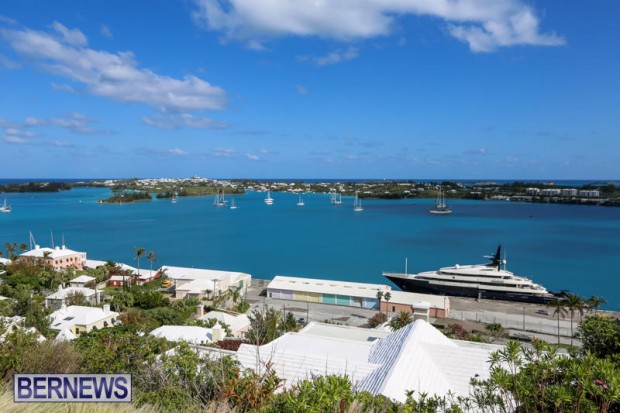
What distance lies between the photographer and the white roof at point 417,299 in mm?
27109

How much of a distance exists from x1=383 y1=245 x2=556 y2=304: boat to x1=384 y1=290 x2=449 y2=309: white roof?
704 cm

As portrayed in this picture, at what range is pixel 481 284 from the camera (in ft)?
111

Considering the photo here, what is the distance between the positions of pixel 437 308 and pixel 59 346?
74.4ft

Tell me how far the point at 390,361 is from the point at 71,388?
7515 millimetres

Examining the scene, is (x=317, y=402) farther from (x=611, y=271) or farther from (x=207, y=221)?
(x=207, y=221)

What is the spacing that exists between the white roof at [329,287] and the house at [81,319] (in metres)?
12.4

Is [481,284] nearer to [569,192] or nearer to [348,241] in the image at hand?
[348,241]

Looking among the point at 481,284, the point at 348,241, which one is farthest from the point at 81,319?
the point at 348,241

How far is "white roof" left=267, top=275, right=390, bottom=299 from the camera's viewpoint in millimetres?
29406

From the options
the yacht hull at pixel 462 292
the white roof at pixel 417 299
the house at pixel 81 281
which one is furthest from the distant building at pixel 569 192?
the house at pixel 81 281

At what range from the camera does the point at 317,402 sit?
414 cm

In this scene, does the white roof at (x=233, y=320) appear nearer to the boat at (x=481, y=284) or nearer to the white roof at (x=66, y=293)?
the white roof at (x=66, y=293)

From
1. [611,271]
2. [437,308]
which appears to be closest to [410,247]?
[611,271]

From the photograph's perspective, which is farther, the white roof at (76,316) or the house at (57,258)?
the house at (57,258)
